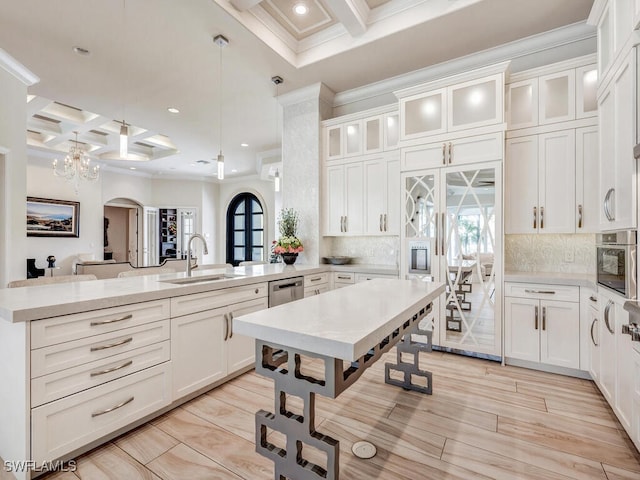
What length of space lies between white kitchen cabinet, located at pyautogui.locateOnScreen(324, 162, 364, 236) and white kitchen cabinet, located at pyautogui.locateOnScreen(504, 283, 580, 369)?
1.87 metres

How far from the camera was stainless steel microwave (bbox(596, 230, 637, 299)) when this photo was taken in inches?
67.8

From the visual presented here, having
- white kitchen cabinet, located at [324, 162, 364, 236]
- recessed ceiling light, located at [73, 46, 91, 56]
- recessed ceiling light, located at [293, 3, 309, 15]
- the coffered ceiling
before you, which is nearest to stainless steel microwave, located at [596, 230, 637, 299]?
the coffered ceiling

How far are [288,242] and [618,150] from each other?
3.09 m

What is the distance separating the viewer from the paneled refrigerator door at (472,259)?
297 cm

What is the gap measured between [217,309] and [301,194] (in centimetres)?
228

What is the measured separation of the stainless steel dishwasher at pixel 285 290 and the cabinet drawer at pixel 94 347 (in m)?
1.11

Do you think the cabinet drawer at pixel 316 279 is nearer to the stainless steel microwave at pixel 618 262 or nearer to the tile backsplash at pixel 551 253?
the tile backsplash at pixel 551 253

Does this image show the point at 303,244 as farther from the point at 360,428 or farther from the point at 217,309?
the point at 360,428

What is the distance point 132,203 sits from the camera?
9562 millimetres

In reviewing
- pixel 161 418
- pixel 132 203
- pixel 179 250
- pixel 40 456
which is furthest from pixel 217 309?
pixel 132 203

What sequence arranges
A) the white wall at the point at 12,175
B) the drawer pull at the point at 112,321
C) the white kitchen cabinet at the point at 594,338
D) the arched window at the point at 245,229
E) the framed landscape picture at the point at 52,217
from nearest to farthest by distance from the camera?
the drawer pull at the point at 112,321 < the white kitchen cabinet at the point at 594,338 < the white wall at the point at 12,175 < the framed landscape picture at the point at 52,217 < the arched window at the point at 245,229

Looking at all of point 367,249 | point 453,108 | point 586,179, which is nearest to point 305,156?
point 367,249

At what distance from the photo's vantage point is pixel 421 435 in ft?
6.30

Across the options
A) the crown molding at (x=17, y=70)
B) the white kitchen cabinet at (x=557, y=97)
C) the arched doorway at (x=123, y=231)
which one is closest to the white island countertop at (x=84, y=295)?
the crown molding at (x=17, y=70)
